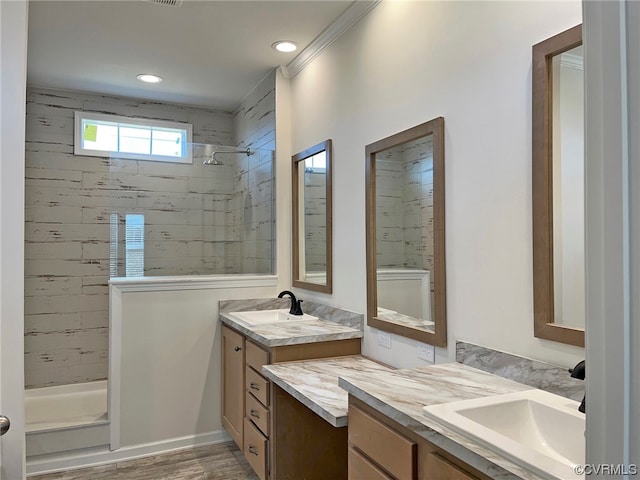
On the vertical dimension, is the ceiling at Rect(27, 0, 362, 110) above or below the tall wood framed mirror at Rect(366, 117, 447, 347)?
above

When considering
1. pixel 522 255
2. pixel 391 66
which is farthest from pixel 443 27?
pixel 522 255

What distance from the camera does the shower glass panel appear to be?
10.9ft

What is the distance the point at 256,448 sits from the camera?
2.52m

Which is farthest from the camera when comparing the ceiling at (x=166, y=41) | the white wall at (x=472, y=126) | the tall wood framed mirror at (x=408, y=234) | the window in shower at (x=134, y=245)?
the window in shower at (x=134, y=245)

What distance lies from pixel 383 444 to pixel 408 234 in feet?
3.57

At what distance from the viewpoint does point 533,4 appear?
1.57 metres

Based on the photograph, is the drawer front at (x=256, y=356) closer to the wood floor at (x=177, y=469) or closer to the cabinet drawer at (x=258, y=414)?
the cabinet drawer at (x=258, y=414)

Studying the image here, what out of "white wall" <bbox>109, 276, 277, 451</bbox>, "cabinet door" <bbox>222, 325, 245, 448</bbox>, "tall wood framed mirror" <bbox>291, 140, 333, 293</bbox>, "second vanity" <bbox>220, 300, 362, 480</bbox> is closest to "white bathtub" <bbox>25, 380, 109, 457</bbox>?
"white wall" <bbox>109, 276, 277, 451</bbox>

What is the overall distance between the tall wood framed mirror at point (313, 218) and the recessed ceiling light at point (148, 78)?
1.35m

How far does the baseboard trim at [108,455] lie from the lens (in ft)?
9.50

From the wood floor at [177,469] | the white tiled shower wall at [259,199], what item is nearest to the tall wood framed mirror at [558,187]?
the wood floor at [177,469]

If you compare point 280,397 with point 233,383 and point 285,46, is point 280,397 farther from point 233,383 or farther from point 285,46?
point 285,46

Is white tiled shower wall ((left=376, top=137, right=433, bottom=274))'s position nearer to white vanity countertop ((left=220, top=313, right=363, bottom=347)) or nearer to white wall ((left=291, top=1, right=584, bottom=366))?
white wall ((left=291, top=1, right=584, bottom=366))

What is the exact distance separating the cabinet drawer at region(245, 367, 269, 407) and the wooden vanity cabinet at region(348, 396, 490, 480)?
0.89m
